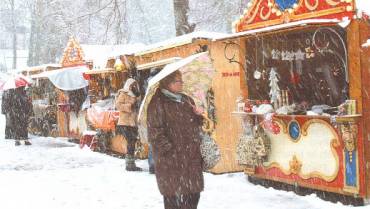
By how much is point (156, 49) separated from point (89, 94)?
4.91 metres

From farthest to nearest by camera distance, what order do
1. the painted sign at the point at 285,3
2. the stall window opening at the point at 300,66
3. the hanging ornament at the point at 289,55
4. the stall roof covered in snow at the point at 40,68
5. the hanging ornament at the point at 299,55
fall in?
the stall roof covered in snow at the point at 40,68
the hanging ornament at the point at 289,55
the hanging ornament at the point at 299,55
the stall window opening at the point at 300,66
the painted sign at the point at 285,3

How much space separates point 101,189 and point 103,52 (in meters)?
9.04

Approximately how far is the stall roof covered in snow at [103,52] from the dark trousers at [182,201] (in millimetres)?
7483

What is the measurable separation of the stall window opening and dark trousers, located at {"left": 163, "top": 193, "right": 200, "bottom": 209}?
395 centimetres

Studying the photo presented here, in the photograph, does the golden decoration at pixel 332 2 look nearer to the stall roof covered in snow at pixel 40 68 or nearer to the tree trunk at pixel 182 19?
the tree trunk at pixel 182 19

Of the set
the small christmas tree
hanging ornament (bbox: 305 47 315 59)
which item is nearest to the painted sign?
hanging ornament (bbox: 305 47 315 59)

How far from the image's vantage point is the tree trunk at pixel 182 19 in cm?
1524

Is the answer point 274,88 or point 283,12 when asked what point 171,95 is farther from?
point 274,88

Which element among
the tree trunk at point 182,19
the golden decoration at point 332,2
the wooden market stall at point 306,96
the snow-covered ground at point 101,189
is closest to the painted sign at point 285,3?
the wooden market stall at point 306,96

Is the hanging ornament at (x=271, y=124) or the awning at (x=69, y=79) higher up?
the awning at (x=69, y=79)

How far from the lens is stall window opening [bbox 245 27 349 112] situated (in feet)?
27.0

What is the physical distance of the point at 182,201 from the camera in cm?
488

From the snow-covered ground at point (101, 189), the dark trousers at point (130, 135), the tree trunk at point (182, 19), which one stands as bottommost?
the snow-covered ground at point (101, 189)

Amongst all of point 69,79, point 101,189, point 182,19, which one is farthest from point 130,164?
point 182,19
